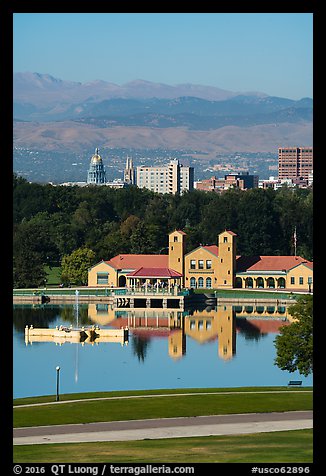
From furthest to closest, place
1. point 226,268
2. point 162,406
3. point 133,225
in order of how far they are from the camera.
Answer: point 133,225, point 226,268, point 162,406

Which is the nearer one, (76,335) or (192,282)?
(76,335)

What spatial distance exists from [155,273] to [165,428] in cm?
4950

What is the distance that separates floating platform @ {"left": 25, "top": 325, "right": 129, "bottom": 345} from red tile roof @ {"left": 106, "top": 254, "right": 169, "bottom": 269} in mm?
24166

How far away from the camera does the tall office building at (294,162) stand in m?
191

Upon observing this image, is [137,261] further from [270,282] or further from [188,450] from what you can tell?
[188,450]

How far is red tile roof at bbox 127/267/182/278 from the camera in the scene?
70.8 meters

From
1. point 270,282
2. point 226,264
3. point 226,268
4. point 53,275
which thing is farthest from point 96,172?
point 226,268

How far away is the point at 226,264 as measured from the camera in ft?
236

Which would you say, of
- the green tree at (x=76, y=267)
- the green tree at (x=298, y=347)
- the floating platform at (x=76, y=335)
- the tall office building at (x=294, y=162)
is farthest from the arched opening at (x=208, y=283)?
the tall office building at (x=294, y=162)
